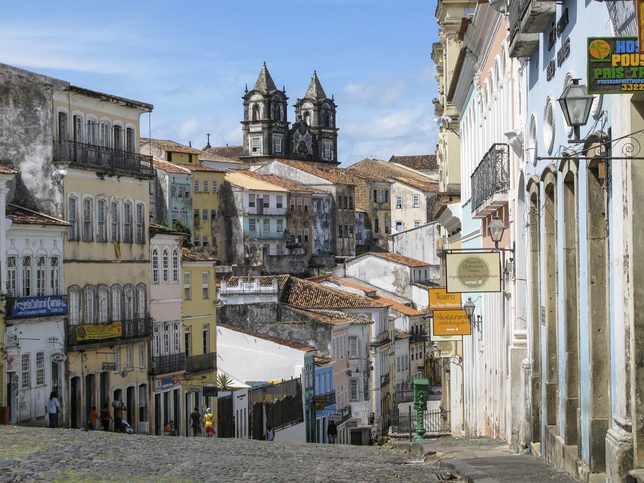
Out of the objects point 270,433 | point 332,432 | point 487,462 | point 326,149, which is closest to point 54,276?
point 270,433

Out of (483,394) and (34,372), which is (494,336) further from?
(34,372)

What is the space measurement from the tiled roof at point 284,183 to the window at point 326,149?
55.2 meters

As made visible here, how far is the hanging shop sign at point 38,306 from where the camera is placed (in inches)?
1614

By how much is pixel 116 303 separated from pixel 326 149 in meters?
134

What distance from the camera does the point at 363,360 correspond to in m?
74.3

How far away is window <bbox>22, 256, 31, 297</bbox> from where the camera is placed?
138 ft

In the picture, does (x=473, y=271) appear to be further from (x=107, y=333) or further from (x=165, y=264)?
(x=165, y=264)

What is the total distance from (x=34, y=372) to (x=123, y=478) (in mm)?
23418

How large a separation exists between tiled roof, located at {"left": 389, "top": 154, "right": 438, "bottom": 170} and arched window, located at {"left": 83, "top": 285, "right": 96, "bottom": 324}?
12282 centimetres

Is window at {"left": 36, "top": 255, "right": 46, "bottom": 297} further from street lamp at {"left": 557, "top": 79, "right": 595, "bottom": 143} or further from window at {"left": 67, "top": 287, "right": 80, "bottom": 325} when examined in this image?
street lamp at {"left": 557, "top": 79, "right": 595, "bottom": 143}

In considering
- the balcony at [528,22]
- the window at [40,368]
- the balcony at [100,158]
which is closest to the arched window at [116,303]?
the balcony at [100,158]

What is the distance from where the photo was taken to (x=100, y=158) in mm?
48312

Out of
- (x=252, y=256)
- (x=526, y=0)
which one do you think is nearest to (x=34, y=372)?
(x=526, y=0)

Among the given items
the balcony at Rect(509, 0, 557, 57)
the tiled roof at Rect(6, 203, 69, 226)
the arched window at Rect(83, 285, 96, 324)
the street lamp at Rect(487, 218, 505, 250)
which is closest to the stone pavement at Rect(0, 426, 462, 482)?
the street lamp at Rect(487, 218, 505, 250)
